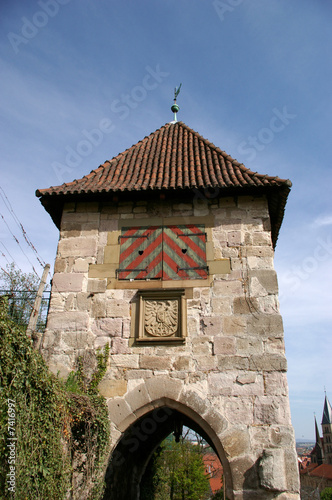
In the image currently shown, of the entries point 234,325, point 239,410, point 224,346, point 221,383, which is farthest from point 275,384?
point 234,325

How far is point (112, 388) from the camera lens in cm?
591

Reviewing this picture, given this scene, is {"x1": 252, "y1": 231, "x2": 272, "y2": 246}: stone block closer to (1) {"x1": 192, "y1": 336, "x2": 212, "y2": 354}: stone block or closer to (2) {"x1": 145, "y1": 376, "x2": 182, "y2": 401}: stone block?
(1) {"x1": 192, "y1": 336, "x2": 212, "y2": 354}: stone block

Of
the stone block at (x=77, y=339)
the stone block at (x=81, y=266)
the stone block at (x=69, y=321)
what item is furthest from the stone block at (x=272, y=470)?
the stone block at (x=81, y=266)

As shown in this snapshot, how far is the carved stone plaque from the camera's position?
607 cm

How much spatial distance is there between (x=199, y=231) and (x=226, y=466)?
3480 millimetres

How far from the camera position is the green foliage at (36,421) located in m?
3.75

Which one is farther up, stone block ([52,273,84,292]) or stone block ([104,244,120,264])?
stone block ([104,244,120,264])

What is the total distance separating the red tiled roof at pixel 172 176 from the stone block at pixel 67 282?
4.59ft

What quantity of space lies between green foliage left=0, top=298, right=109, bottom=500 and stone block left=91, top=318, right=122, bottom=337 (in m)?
1.09

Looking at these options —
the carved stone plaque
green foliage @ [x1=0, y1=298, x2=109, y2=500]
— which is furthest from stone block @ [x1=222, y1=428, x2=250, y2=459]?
green foliage @ [x1=0, y1=298, x2=109, y2=500]

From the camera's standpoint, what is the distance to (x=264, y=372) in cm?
575

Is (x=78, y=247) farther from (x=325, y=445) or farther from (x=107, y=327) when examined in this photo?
(x=325, y=445)

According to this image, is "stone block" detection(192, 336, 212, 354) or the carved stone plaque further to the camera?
the carved stone plaque

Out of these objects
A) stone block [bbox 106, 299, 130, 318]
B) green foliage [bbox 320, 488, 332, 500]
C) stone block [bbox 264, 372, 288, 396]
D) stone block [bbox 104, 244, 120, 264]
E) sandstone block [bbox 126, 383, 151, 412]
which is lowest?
green foliage [bbox 320, 488, 332, 500]
